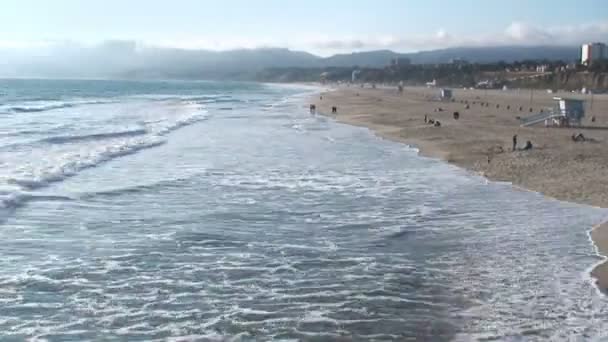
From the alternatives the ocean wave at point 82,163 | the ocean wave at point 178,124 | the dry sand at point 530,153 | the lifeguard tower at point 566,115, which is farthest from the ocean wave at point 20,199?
the lifeguard tower at point 566,115

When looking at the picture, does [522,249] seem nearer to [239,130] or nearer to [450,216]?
[450,216]

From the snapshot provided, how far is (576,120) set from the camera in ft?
121

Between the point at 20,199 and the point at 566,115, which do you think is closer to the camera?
the point at 20,199

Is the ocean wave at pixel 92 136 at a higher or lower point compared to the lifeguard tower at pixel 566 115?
lower

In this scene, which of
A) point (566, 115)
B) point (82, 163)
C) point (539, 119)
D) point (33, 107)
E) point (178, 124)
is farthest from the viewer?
point (33, 107)

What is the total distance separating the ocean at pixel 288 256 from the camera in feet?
26.2

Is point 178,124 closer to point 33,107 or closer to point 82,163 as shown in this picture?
point 82,163

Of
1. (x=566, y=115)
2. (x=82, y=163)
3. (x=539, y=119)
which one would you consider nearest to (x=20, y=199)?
(x=82, y=163)

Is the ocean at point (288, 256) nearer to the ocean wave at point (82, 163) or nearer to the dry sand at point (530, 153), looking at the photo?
the ocean wave at point (82, 163)

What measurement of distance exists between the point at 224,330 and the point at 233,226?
5.58 metres

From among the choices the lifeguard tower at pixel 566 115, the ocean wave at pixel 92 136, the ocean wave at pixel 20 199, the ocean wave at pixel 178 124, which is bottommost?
the ocean wave at pixel 178 124

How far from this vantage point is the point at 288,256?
36.1 ft

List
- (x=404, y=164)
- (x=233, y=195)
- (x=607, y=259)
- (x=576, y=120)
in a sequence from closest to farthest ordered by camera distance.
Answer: (x=607, y=259) < (x=233, y=195) < (x=404, y=164) < (x=576, y=120)

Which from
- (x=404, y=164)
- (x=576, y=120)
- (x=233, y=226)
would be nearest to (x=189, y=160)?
→ (x=404, y=164)
